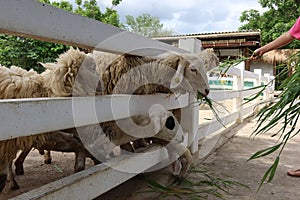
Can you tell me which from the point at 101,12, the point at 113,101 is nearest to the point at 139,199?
the point at 113,101

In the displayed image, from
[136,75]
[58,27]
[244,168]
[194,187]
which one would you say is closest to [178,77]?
[136,75]

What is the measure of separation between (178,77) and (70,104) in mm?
1068

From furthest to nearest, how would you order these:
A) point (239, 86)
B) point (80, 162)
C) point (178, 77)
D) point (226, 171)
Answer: point (239, 86) < point (226, 171) < point (178, 77) < point (80, 162)

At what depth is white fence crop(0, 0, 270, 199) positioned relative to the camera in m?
1.10

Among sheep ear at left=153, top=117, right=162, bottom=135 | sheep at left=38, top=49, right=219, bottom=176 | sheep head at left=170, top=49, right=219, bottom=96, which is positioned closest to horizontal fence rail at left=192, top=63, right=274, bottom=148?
sheep head at left=170, top=49, right=219, bottom=96

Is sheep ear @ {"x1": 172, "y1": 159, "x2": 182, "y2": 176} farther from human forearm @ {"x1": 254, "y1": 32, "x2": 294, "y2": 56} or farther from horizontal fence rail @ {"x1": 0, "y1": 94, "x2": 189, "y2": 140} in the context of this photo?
human forearm @ {"x1": 254, "y1": 32, "x2": 294, "y2": 56}

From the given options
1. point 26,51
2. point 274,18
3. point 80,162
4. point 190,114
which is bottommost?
point 80,162

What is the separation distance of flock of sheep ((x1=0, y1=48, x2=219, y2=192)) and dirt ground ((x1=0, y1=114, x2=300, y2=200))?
0.27 metres

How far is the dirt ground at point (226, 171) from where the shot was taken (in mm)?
2365

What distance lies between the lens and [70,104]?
4.59ft

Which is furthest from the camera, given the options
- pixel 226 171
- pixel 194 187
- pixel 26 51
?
pixel 26 51

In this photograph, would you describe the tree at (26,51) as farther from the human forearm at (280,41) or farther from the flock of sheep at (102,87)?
the human forearm at (280,41)

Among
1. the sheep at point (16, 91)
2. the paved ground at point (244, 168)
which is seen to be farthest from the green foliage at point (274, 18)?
the sheep at point (16, 91)

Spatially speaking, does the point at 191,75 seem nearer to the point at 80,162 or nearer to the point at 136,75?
the point at 136,75
